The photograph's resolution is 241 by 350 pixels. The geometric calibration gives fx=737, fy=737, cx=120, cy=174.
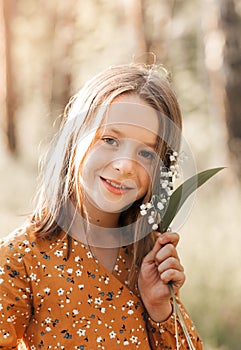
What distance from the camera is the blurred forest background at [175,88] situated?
353cm

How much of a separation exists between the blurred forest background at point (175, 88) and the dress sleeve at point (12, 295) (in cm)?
144

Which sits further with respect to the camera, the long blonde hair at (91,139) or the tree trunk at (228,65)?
the tree trunk at (228,65)

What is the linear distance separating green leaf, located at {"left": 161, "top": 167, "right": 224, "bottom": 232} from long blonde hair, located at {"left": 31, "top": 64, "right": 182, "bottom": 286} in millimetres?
50

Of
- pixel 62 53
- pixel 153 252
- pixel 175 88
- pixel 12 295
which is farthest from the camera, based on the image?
pixel 62 53

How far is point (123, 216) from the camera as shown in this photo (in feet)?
5.04

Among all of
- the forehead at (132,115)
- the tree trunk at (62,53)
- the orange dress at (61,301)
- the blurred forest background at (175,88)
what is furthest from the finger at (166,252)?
the tree trunk at (62,53)

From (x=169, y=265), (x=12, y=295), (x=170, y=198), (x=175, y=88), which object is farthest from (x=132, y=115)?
(x=175, y=88)

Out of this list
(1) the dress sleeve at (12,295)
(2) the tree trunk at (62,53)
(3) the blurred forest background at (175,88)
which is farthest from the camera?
(2) the tree trunk at (62,53)

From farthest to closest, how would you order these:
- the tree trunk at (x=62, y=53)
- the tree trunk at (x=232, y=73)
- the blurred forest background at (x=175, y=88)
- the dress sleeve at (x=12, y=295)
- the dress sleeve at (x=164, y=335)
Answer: the tree trunk at (x=62, y=53), the tree trunk at (x=232, y=73), the blurred forest background at (x=175, y=88), the dress sleeve at (x=164, y=335), the dress sleeve at (x=12, y=295)

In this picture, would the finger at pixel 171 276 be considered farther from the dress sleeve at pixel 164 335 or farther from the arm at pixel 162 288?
the dress sleeve at pixel 164 335

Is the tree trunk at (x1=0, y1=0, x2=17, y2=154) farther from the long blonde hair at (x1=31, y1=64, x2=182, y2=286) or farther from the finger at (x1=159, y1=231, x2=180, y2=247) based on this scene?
the finger at (x1=159, y1=231, x2=180, y2=247)

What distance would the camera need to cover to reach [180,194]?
146 centimetres

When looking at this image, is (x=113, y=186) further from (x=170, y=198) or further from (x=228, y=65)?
(x=228, y=65)

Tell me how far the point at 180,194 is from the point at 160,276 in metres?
0.17
